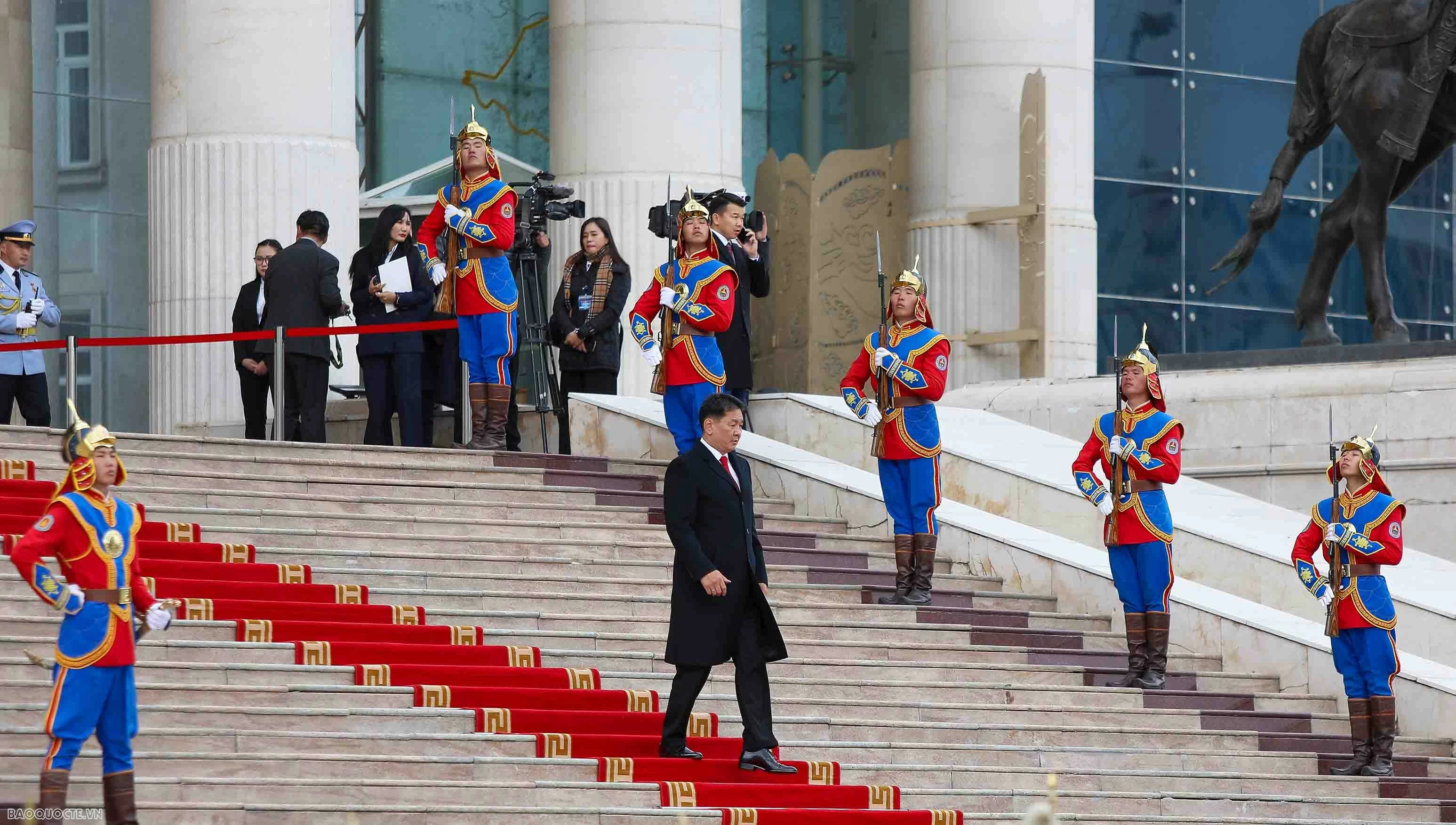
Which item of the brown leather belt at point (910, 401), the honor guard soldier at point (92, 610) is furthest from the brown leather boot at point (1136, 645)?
the honor guard soldier at point (92, 610)

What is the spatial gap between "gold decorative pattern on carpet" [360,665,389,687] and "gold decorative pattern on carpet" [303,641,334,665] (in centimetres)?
21

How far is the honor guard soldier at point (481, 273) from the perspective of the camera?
1502cm

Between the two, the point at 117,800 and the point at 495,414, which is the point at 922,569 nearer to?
the point at 495,414

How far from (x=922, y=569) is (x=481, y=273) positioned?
10.8ft

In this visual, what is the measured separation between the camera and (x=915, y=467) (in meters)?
13.6

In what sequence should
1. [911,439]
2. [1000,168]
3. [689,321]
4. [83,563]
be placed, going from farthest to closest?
[1000,168] → [689,321] → [911,439] → [83,563]

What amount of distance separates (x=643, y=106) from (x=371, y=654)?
33.9ft

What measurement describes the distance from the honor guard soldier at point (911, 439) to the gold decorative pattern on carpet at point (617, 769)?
3143 mm

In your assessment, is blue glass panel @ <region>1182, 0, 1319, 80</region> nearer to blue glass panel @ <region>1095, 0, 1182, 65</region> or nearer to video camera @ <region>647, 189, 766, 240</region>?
blue glass panel @ <region>1095, 0, 1182, 65</region>

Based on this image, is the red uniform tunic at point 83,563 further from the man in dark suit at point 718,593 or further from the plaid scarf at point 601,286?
the plaid scarf at point 601,286

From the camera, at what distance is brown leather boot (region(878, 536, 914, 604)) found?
13.6 m

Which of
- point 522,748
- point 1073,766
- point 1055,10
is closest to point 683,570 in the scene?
point 522,748

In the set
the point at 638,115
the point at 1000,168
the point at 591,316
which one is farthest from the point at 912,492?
the point at 1000,168

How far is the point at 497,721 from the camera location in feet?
36.9
